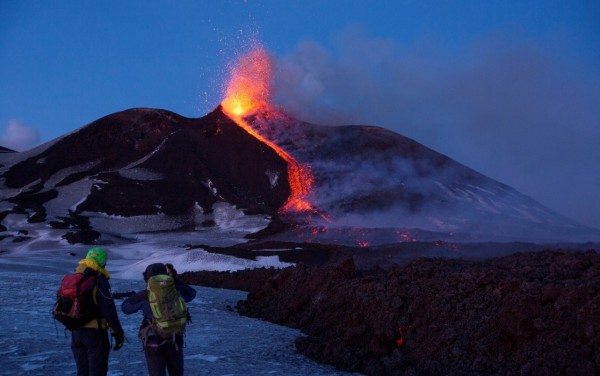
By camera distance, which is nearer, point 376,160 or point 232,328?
point 232,328

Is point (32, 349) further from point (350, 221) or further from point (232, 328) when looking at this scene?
point (350, 221)

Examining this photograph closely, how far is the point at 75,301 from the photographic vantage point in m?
5.23

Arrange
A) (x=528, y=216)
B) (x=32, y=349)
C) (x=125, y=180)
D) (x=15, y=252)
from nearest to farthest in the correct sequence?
(x=32, y=349)
(x=15, y=252)
(x=528, y=216)
(x=125, y=180)

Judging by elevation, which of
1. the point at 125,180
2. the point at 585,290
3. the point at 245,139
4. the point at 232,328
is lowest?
the point at 232,328

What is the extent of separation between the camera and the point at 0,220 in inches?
2247

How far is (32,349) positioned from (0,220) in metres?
55.0

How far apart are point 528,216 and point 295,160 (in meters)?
31.0

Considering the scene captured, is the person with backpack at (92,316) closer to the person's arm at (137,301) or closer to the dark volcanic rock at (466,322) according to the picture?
the person's arm at (137,301)

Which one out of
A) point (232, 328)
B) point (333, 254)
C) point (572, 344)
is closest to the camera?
point (572, 344)

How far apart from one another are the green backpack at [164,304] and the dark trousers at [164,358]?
0.18 meters

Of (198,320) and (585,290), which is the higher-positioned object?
(585,290)

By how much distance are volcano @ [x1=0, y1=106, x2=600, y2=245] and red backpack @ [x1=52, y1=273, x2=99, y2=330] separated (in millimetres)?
42161

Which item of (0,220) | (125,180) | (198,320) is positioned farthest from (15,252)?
(198,320)

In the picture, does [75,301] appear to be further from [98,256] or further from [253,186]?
[253,186]
